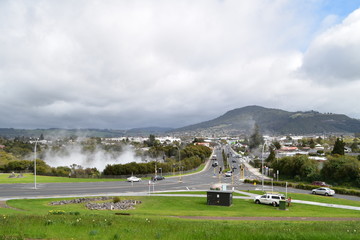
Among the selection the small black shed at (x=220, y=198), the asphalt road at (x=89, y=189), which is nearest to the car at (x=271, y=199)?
the small black shed at (x=220, y=198)

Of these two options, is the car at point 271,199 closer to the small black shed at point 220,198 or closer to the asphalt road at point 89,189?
the small black shed at point 220,198

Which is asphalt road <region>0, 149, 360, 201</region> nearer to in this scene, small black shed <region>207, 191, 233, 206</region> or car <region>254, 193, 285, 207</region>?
small black shed <region>207, 191, 233, 206</region>

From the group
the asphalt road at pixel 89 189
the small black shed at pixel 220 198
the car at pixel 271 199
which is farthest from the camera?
the asphalt road at pixel 89 189

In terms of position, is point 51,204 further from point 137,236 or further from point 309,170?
point 309,170

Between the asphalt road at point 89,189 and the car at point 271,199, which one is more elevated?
the car at point 271,199

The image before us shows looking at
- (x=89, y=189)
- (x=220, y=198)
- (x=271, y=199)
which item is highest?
(x=220, y=198)

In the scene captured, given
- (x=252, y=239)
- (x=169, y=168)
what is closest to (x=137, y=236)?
(x=252, y=239)

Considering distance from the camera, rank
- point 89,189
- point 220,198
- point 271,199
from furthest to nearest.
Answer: point 89,189 → point 271,199 → point 220,198

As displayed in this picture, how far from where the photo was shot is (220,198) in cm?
3484

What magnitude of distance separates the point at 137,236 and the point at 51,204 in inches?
1101

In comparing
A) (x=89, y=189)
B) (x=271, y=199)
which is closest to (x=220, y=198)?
(x=271, y=199)

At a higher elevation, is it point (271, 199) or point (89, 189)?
point (271, 199)

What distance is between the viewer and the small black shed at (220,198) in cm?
3456

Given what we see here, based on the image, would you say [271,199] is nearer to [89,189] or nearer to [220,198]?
[220,198]
